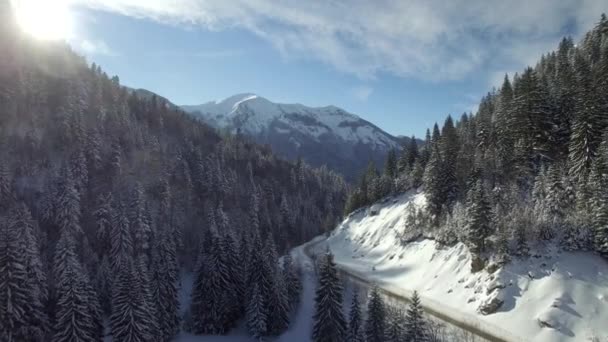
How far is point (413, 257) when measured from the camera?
75.9 meters

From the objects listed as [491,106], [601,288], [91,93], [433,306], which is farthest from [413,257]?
[91,93]

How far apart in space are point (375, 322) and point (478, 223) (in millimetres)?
25555

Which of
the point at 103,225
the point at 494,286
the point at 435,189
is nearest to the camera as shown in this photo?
the point at 494,286

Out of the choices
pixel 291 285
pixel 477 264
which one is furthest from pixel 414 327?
pixel 291 285

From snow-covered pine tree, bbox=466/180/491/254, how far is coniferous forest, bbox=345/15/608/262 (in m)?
0.14

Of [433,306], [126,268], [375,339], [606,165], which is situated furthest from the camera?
[433,306]

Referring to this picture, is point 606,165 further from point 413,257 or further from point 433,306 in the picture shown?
point 413,257

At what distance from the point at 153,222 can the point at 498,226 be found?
76174 millimetres

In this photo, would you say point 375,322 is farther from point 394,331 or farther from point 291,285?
point 291,285

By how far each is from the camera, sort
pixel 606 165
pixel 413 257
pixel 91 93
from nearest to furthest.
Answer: pixel 606 165, pixel 413 257, pixel 91 93

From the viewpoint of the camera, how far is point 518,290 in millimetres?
48312

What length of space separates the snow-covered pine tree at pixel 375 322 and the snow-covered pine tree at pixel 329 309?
5.40 meters

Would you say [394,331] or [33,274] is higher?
[394,331]

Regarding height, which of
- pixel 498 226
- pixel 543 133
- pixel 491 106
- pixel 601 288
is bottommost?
pixel 601 288
